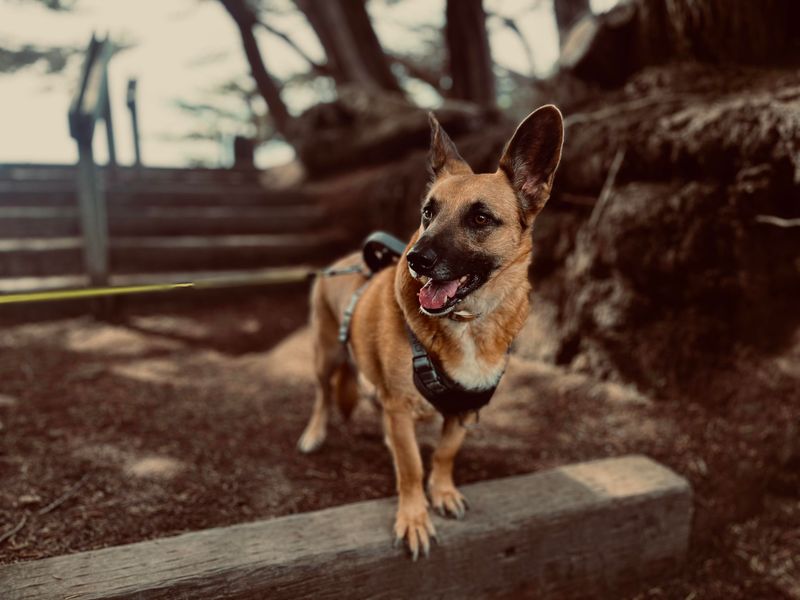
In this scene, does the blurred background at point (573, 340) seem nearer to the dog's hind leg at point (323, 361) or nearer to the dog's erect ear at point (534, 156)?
the dog's hind leg at point (323, 361)

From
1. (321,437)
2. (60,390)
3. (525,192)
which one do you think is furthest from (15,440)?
(525,192)

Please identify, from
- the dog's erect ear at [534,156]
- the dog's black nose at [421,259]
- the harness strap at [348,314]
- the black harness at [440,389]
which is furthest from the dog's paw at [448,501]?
the dog's erect ear at [534,156]

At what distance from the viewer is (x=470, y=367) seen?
2180mm

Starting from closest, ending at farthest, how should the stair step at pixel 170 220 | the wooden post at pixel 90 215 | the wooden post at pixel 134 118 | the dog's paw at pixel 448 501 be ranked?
the dog's paw at pixel 448 501
the wooden post at pixel 90 215
the stair step at pixel 170 220
the wooden post at pixel 134 118

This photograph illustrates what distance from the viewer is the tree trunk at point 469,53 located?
8.57 m

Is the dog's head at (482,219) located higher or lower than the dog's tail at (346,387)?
higher

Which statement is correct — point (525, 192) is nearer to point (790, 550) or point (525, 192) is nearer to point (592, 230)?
point (592, 230)

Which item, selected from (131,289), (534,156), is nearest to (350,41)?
(534,156)

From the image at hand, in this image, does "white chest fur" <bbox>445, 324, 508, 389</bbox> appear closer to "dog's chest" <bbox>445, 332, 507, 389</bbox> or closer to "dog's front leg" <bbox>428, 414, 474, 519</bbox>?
"dog's chest" <bbox>445, 332, 507, 389</bbox>

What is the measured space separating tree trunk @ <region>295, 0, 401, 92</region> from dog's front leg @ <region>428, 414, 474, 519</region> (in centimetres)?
903

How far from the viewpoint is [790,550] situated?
8.84 ft

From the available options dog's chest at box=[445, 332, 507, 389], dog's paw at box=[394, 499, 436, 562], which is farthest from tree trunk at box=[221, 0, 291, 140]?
dog's paw at box=[394, 499, 436, 562]

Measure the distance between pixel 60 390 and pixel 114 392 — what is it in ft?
1.15

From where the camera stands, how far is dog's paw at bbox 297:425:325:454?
3.18 meters
